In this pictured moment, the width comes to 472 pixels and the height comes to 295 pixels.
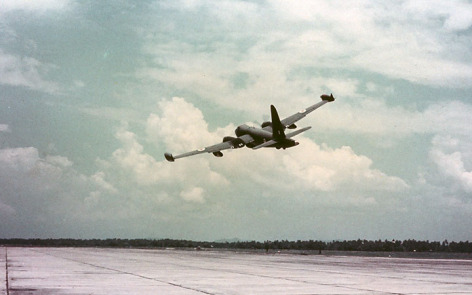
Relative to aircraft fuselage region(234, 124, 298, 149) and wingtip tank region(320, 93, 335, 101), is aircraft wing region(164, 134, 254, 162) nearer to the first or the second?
aircraft fuselage region(234, 124, 298, 149)

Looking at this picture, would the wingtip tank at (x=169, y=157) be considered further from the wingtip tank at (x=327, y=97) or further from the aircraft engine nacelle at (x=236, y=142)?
the wingtip tank at (x=327, y=97)

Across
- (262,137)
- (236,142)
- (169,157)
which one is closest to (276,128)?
(262,137)

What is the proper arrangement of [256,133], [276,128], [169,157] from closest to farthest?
[276,128], [169,157], [256,133]

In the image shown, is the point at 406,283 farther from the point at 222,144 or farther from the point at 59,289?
the point at 222,144

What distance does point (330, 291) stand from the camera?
821 inches

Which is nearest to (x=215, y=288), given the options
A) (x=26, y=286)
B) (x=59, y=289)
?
(x=59, y=289)

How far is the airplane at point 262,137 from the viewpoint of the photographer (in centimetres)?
6238

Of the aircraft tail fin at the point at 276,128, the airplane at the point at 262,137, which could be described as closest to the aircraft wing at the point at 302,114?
the airplane at the point at 262,137

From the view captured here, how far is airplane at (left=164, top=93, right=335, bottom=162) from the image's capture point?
62.4 m

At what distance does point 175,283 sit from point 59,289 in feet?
15.9

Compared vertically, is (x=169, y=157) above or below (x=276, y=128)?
below

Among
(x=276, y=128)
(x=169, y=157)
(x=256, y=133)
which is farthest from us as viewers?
(x=256, y=133)

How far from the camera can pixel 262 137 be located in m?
67.6

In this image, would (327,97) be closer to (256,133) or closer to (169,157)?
(256,133)
